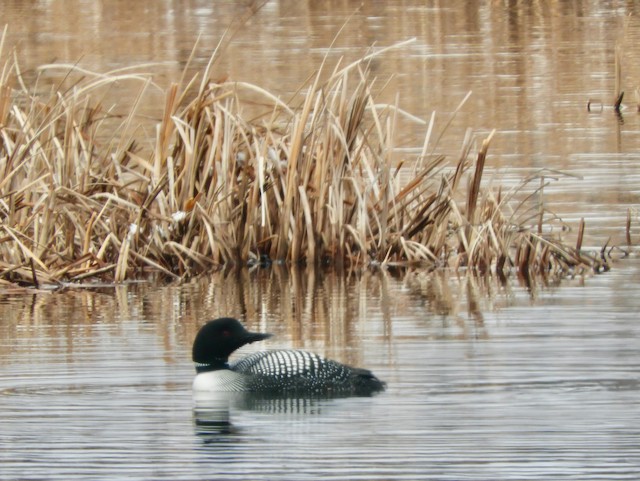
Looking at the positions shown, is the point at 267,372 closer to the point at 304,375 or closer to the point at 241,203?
the point at 304,375

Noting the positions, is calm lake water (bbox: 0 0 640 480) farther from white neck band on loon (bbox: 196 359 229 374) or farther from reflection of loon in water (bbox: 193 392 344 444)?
white neck band on loon (bbox: 196 359 229 374)

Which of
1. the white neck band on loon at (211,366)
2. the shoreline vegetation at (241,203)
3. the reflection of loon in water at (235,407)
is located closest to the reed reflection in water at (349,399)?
the reflection of loon in water at (235,407)

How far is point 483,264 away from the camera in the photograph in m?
10.6

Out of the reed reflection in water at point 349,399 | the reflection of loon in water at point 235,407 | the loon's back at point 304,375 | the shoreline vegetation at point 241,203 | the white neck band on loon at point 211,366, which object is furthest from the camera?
the shoreline vegetation at point 241,203

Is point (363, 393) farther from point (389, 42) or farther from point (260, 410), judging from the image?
point (389, 42)

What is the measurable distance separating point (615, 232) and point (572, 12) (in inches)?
1048

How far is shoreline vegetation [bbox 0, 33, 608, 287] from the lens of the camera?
10.5 m

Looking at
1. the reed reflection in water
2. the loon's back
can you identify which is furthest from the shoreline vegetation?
the loon's back

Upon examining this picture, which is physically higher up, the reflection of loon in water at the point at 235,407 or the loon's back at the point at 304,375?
the loon's back at the point at 304,375

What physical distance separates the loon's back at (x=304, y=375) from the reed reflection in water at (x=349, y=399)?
64 millimetres

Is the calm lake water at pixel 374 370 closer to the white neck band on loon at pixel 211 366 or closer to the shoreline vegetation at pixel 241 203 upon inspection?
the white neck band on loon at pixel 211 366

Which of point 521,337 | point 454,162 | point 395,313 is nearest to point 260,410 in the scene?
point 521,337

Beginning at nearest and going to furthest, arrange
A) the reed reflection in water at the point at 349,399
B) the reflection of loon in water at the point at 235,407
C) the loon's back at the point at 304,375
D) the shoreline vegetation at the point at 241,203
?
1. the reed reflection in water at the point at 349,399
2. the reflection of loon in water at the point at 235,407
3. the loon's back at the point at 304,375
4. the shoreline vegetation at the point at 241,203

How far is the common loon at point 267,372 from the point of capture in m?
6.79
